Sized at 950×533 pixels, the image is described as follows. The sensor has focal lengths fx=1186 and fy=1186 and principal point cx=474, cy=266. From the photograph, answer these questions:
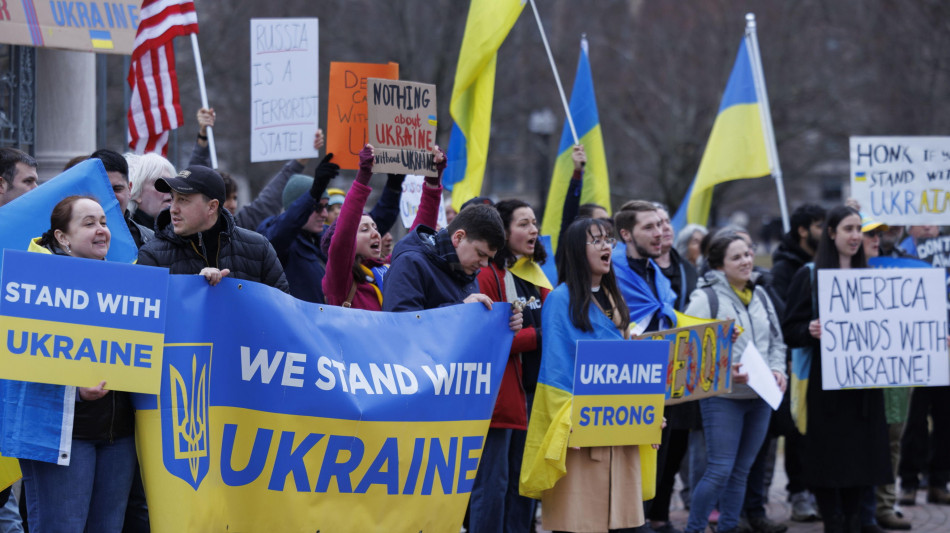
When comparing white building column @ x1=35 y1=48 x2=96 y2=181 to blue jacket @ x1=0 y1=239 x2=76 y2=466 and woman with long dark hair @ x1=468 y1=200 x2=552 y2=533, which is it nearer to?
woman with long dark hair @ x1=468 y1=200 x2=552 y2=533

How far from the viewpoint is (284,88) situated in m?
8.08

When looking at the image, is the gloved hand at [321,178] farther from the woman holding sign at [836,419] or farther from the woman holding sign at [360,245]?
the woman holding sign at [836,419]

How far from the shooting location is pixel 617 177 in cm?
3297

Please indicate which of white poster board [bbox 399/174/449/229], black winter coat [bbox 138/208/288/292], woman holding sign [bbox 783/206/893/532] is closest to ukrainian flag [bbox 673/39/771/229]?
woman holding sign [bbox 783/206/893/532]

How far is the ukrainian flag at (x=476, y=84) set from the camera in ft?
26.7

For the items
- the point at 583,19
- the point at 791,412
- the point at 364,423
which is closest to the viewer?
the point at 364,423

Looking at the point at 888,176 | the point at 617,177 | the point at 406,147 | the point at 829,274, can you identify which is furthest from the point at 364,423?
the point at 617,177

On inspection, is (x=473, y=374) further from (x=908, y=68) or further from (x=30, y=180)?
(x=908, y=68)

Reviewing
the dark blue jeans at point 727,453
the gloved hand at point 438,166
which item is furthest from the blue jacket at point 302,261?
the dark blue jeans at point 727,453

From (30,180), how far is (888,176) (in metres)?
6.16

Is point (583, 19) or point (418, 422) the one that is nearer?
point (418, 422)

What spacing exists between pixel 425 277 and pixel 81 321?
1.87 m

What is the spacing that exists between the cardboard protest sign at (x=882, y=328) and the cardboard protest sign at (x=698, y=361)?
33.1 inches

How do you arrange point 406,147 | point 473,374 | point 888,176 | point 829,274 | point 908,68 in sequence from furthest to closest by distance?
point 908,68 < point 888,176 < point 829,274 < point 406,147 < point 473,374
